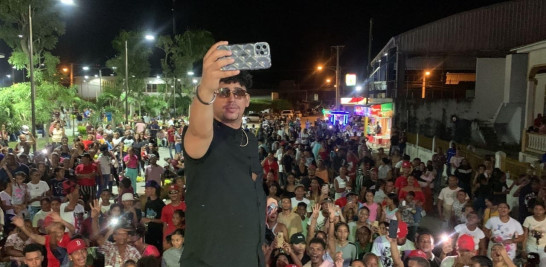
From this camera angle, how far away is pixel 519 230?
6832mm

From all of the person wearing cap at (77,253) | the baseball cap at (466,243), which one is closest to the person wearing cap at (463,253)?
the baseball cap at (466,243)

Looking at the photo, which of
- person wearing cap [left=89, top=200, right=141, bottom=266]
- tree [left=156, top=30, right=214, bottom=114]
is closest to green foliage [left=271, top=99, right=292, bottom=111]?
tree [left=156, top=30, right=214, bottom=114]

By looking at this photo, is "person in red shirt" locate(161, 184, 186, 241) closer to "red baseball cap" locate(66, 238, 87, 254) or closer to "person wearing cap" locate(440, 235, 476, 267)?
"red baseball cap" locate(66, 238, 87, 254)

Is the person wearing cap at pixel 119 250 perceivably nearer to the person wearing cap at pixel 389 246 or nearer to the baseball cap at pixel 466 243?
the person wearing cap at pixel 389 246

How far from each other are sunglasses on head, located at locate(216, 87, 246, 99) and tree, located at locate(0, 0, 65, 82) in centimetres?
1558

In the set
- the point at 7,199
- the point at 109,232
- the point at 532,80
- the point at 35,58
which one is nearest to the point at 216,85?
the point at 109,232

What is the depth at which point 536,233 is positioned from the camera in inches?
267

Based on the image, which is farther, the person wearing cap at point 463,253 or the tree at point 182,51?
the tree at point 182,51

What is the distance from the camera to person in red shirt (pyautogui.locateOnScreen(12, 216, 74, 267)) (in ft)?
19.2

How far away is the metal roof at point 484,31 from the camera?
2350cm

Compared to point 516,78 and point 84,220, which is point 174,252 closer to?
point 84,220

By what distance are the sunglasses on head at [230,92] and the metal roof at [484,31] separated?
24.8 metres

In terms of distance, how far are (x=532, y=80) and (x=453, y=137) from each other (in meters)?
4.82

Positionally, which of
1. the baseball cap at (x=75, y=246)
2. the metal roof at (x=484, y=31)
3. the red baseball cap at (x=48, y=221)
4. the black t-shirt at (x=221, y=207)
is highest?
the metal roof at (x=484, y=31)
